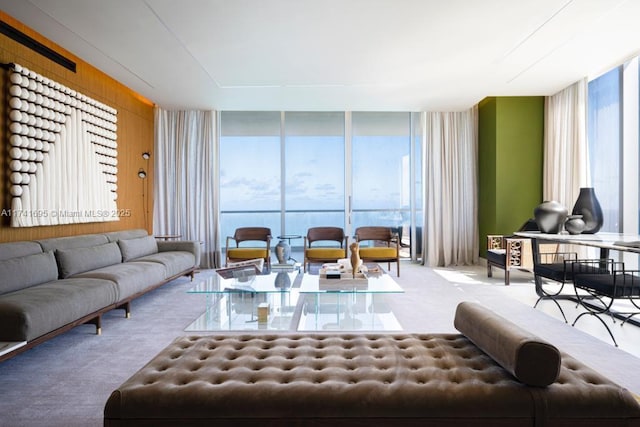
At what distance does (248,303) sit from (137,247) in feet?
6.50

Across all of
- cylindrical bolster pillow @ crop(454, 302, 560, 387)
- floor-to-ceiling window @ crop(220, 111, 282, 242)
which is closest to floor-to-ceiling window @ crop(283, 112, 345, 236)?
floor-to-ceiling window @ crop(220, 111, 282, 242)

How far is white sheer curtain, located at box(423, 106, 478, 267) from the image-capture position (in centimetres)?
745

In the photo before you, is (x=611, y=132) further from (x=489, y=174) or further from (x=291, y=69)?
(x=291, y=69)

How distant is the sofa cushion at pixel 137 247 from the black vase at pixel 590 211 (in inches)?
206

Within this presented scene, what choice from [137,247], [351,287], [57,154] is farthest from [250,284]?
[57,154]

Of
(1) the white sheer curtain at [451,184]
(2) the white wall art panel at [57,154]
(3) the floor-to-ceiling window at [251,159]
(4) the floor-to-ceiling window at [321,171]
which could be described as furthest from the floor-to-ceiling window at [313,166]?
(2) the white wall art panel at [57,154]

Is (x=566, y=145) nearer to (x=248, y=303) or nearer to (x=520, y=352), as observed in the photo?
(x=248, y=303)

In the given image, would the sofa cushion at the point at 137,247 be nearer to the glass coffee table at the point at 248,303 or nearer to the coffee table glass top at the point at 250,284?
the glass coffee table at the point at 248,303

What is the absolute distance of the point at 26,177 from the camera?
4.06m

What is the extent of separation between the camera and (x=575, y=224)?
169 inches

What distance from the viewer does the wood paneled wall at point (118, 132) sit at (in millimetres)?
3930

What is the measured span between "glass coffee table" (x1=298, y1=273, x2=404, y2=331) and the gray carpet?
8.2 inches

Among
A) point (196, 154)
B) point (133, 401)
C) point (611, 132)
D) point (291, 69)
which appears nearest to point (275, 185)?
point (196, 154)

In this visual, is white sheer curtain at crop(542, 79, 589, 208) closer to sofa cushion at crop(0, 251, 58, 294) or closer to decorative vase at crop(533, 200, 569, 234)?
decorative vase at crop(533, 200, 569, 234)
